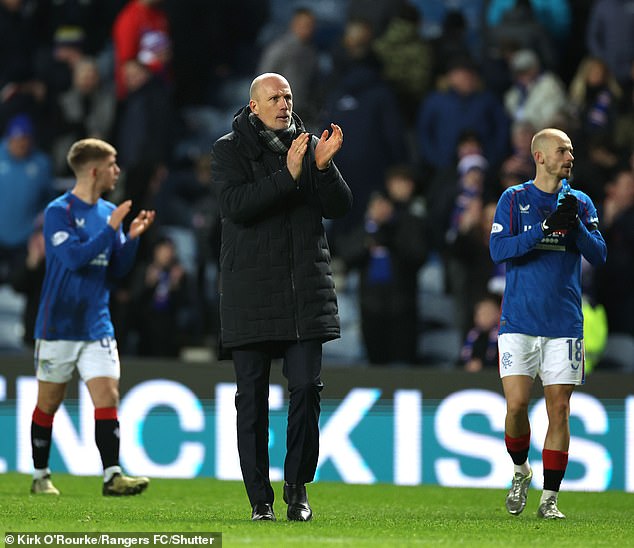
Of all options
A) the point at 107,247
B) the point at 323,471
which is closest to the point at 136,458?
the point at 323,471

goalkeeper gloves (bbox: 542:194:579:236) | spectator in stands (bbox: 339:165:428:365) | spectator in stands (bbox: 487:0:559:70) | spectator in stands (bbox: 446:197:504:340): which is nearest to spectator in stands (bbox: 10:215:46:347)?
spectator in stands (bbox: 339:165:428:365)

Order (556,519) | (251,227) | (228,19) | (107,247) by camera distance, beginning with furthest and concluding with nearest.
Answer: (228,19) < (107,247) < (556,519) < (251,227)

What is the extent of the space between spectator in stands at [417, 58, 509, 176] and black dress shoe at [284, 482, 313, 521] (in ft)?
21.9

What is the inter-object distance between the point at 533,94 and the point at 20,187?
16.7 feet

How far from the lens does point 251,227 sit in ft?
25.0

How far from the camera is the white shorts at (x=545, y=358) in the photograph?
8.17 m

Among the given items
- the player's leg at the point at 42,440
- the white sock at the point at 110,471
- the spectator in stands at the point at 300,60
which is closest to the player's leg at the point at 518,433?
the white sock at the point at 110,471

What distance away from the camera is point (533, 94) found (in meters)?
14.1

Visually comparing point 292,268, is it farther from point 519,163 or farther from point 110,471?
point 519,163

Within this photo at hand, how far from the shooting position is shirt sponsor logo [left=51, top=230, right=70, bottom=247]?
9281mm

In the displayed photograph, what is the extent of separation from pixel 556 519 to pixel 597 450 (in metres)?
2.87

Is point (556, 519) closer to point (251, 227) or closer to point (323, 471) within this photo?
point (251, 227)

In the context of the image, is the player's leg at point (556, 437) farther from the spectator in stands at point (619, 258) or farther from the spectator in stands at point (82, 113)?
the spectator in stands at point (82, 113)

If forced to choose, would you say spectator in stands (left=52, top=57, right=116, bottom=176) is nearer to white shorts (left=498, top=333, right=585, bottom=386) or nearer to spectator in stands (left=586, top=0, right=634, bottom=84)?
spectator in stands (left=586, top=0, right=634, bottom=84)
